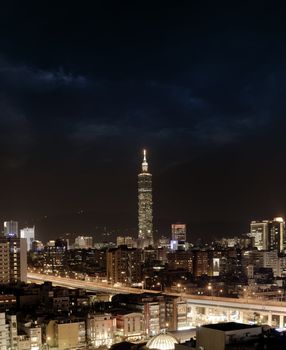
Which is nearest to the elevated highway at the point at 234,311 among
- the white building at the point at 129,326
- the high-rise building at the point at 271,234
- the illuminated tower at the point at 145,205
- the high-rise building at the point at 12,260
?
the white building at the point at 129,326

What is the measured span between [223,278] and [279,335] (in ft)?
73.3

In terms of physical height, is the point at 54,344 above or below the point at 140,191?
below

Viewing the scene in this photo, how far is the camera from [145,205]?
189ft

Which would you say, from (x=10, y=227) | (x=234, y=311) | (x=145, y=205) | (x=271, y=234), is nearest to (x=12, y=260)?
(x=234, y=311)

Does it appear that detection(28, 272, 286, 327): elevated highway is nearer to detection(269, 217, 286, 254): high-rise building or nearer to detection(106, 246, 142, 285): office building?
detection(106, 246, 142, 285): office building

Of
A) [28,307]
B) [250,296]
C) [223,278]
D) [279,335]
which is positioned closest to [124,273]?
[223,278]

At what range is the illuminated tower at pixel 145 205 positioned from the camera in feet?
186

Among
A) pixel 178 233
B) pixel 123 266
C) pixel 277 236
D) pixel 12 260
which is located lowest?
pixel 123 266

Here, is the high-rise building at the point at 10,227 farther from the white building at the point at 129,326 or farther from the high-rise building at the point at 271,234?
the white building at the point at 129,326

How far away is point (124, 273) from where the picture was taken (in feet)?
104

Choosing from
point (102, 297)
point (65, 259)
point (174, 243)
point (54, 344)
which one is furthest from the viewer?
point (174, 243)

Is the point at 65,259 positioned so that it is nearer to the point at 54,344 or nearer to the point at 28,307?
the point at 28,307

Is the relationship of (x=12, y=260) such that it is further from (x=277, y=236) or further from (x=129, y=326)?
(x=277, y=236)

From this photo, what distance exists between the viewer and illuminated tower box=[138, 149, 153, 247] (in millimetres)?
56719
